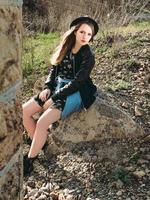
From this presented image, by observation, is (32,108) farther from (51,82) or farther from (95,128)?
(95,128)

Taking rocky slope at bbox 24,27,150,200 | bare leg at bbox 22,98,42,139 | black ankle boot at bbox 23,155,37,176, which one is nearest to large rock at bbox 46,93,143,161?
rocky slope at bbox 24,27,150,200

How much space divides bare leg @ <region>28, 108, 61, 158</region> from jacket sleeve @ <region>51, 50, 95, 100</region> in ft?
0.49

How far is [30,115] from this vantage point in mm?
4457

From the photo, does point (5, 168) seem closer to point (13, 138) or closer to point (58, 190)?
point (13, 138)

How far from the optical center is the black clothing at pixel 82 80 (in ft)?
13.9

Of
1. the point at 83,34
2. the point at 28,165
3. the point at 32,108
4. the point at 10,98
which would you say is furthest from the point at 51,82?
the point at 10,98

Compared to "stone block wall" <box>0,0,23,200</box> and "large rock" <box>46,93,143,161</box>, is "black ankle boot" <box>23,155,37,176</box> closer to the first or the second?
"large rock" <box>46,93,143,161</box>

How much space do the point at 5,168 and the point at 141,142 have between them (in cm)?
302

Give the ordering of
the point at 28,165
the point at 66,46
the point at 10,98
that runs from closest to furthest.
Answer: the point at 10,98
the point at 28,165
the point at 66,46

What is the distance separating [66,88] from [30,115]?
470 mm

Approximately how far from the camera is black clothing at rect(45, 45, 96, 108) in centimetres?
423

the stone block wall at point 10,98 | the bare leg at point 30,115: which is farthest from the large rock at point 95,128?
the stone block wall at point 10,98

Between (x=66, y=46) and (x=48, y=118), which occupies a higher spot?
(x=66, y=46)

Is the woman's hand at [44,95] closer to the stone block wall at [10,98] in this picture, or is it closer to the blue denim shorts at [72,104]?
the blue denim shorts at [72,104]
